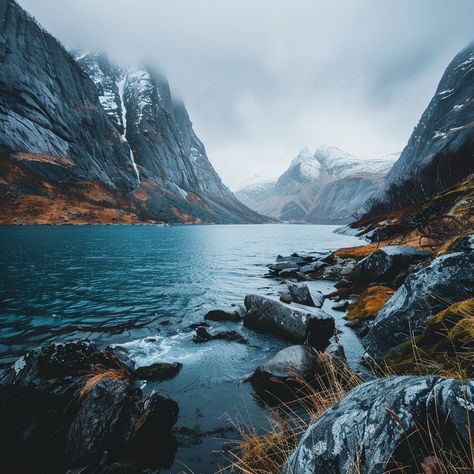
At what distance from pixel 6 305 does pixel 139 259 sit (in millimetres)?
21212

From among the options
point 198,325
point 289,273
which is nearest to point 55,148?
point 289,273

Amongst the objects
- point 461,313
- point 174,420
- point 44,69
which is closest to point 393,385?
point 461,313

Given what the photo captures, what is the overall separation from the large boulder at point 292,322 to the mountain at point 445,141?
6638 centimetres

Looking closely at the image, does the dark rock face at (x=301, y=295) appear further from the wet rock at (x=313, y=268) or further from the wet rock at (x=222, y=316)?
the wet rock at (x=313, y=268)

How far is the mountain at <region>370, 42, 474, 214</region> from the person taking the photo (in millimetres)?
69938

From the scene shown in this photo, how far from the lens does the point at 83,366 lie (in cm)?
771

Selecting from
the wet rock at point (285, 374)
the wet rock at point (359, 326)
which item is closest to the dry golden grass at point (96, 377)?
the wet rock at point (285, 374)

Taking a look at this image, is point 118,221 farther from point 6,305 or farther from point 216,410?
point 216,410

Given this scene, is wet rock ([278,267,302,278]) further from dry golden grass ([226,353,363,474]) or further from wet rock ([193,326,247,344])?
dry golden grass ([226,353,363,474])

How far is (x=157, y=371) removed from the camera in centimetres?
1027

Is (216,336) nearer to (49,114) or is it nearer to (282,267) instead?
(282,267)

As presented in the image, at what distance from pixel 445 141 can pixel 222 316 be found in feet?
525

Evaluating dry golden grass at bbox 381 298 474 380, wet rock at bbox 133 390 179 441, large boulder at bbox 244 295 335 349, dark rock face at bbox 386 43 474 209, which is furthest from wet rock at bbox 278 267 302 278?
dark rock face at bbox 386 43 474 209

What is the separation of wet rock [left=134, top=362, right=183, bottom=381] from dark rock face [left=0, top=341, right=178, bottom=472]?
2.58 m
